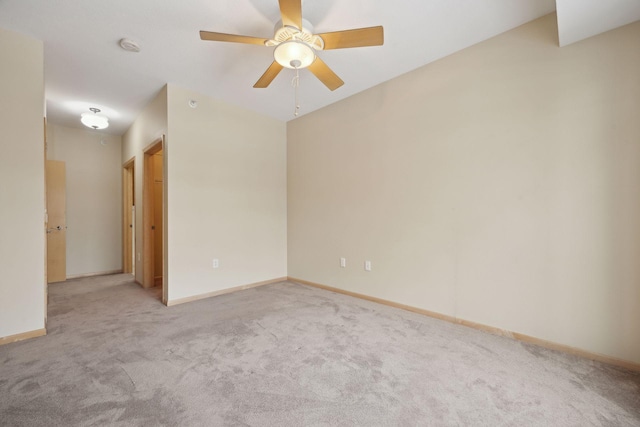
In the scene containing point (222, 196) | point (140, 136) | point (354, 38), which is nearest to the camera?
point (354, 38)

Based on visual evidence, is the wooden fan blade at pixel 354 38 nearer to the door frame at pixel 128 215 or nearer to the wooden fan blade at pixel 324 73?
the wooden fan blade at pixel 324 73

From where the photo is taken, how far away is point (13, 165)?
7.57 ft

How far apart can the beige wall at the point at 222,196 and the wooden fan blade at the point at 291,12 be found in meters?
2.07

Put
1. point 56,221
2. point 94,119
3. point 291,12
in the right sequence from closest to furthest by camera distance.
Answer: point 291,12
point 94,119
point 56,221

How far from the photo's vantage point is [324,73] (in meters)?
2.35

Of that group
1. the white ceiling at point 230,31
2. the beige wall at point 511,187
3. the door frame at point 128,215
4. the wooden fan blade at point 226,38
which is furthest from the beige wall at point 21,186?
the beige wall at point 511,187

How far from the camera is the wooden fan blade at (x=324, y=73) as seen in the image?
2.21 meters

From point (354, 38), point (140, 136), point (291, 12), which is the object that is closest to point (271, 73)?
point (291, 12)

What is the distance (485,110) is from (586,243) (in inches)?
52.1

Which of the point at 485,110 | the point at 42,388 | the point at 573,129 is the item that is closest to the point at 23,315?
the point at 42,388

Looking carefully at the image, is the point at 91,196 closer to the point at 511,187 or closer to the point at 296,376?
the point at 296,376

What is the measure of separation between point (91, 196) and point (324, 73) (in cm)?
495

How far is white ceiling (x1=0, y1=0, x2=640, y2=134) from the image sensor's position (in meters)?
1.99

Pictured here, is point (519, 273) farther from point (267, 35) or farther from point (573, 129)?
point (267, 35)
